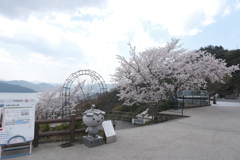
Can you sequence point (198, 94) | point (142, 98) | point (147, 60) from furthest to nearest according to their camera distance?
point (198, 94)
point (142, 98)
point (147, 60)

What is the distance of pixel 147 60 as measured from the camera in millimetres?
12656

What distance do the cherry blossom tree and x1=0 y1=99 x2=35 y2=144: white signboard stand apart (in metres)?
9.16

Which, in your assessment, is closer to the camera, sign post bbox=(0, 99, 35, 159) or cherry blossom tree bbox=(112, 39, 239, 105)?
sign post bbox=(0, 99, 35, 159)

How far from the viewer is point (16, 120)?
157 inches

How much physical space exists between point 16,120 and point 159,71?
421 inches

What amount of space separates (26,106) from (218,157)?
196 inches

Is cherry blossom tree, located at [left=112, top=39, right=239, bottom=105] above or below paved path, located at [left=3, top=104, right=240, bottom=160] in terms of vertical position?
above

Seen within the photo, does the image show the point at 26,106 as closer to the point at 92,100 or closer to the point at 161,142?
the point at 161,142

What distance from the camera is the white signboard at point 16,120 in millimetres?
3806

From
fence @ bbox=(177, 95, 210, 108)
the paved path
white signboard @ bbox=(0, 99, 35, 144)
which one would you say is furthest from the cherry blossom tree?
white signboard @ bbox=(0, 99, 35, 144)

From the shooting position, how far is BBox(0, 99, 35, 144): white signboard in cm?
381

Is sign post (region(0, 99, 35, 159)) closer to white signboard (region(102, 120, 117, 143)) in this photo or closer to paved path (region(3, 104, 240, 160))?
paved path (region(3, 104, 240, 160))

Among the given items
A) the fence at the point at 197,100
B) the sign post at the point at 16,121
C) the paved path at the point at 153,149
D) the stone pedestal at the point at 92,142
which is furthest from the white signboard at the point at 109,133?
the fence at the point at 197,100

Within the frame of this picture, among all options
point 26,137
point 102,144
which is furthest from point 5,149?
point 102,144
